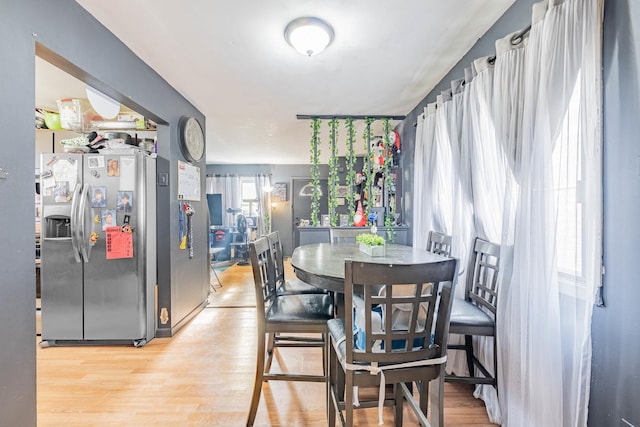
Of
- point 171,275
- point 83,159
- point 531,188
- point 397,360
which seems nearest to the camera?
point 397,360

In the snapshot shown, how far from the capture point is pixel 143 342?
250 cm

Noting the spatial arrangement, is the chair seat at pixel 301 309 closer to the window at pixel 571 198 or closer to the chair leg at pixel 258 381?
the chair leg at pixel 258 381

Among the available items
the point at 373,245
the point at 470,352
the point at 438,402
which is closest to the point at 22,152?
the point at 373,245

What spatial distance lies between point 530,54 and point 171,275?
3.11 metres

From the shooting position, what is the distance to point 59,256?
7.90 feet

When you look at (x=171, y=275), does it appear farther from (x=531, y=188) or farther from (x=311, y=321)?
(x=531, y=188)

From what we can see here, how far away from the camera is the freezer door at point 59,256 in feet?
7.84

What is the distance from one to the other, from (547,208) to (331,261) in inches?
44.5

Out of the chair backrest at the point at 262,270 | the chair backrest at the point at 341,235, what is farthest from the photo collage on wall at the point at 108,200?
the chair backrest at the point at 341,235

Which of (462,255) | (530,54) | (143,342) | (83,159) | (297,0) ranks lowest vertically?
(143,342)

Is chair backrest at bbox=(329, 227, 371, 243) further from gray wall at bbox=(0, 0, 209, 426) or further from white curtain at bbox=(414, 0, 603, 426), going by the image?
gray wall at bbox=(0, 0, 209, 426)

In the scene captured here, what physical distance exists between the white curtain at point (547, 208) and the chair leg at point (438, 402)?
1.62ft

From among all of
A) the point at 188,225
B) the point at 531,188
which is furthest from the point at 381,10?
the point at 188,225

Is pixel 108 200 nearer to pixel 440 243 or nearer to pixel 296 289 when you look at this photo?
pixel 296 289
